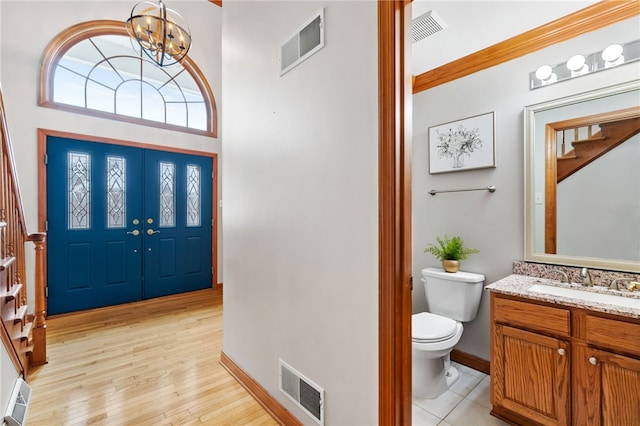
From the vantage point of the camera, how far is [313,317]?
1.44m

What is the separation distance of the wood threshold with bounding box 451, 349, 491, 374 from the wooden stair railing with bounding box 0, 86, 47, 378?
2.95m

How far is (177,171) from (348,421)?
3695 millimetres

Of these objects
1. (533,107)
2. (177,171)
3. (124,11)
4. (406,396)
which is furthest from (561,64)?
(124,11)

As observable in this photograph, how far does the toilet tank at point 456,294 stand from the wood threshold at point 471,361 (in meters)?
0.33

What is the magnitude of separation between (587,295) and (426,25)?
188cm

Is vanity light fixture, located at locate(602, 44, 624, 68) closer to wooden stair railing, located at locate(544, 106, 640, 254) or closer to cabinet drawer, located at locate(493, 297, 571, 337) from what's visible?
wooden stair railing, located at locate(544, 106, 640, 254)

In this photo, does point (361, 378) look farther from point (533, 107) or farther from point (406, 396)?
point (533, 107)

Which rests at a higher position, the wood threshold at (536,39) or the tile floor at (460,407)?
the wood threshold at (536,39)

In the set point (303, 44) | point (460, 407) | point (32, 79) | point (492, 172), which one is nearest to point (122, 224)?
point (32, 79)

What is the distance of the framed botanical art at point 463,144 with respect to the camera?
7.20 feet

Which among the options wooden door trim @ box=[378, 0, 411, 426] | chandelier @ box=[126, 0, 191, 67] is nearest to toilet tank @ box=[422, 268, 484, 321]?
wooden door trim @ box=[378, 0, 411, 426]

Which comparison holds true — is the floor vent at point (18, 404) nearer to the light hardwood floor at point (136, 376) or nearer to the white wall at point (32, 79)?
the light hardwood floor at point (136, 376)

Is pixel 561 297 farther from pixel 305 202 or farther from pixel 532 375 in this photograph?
pixel 305 202

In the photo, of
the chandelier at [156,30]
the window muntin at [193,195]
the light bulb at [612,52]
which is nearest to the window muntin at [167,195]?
the window muntin at [193,195]
